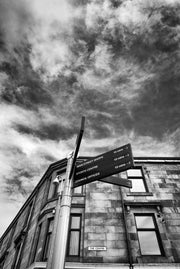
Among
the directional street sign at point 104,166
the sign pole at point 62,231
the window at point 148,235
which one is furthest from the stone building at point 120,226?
the sign pole at point 62,231

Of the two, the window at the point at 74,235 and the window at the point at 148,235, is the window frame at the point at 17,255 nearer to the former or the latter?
the window at the point at 74,235

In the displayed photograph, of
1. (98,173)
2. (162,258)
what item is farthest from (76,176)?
(162,258)

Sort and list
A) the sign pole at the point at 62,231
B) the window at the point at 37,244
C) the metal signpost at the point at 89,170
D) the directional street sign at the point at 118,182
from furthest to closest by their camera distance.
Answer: the window at the point at 37,244, the directional street sign at the point at 118,182, the metal signpost at the point at 89,170, the sign pole at the point at 62,231

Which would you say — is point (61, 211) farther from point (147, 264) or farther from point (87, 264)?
point (147, 264)

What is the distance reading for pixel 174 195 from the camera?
9.57 metres

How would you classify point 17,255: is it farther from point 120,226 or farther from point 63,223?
point 63,223

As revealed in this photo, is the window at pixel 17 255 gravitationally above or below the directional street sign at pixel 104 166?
below

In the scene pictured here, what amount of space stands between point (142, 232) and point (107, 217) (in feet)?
5.91

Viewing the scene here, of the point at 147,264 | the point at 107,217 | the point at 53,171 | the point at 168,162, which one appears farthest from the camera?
the point at 53,171

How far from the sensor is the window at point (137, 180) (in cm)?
1023

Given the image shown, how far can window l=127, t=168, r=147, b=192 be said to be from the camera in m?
10.2

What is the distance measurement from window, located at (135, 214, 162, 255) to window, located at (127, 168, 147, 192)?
1.59 meters

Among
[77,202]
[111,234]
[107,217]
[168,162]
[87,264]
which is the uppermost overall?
[168,162]

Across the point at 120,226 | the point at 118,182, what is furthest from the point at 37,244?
the point at 118,182
